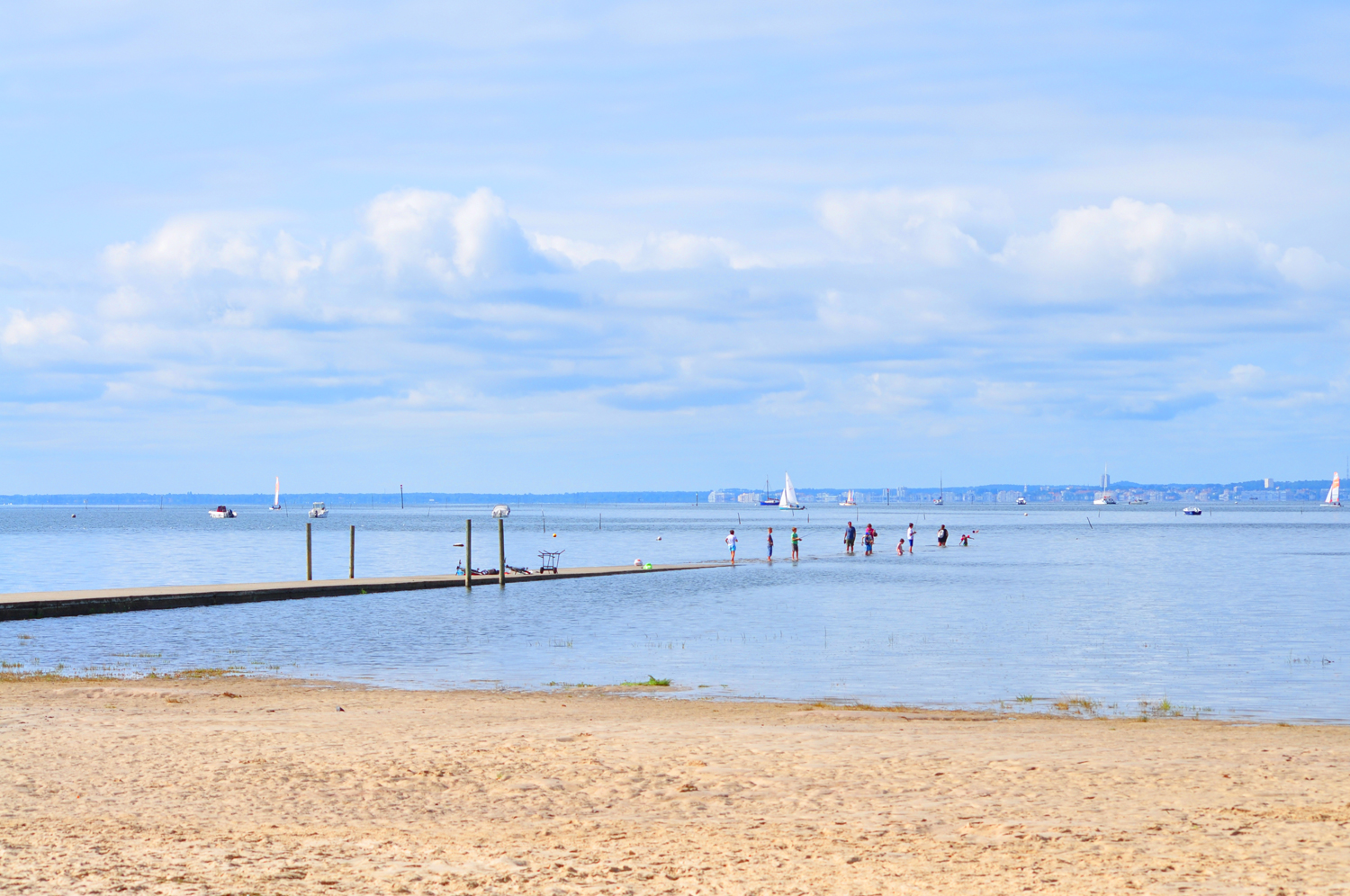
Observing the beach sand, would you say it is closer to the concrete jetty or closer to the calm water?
the calm water

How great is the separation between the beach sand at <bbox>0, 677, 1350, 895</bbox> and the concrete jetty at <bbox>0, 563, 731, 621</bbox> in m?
21.1

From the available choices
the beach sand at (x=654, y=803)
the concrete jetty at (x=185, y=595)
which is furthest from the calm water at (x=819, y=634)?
the beach sand at (x=654, y=803)

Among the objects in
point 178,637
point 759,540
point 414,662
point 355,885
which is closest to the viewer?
point 355,885

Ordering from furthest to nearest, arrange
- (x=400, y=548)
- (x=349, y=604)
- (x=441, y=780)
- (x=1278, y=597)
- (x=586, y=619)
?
(x=400, y=548), (x=1278, y=597), (x=349, y=604), (x=586, y=619), (x=441, y=780)

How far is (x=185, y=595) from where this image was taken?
4328 centimetres

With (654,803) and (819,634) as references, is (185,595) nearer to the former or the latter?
(819,634)

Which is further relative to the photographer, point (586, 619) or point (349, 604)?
point (349, 604)

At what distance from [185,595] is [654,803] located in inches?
1368

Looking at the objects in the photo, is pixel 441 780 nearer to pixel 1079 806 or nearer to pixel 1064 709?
pixel 1079 806

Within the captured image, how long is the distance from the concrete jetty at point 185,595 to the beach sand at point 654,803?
2111cm

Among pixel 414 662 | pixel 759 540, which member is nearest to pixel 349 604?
pixel 414 662

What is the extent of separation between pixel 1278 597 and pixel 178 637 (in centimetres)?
4019

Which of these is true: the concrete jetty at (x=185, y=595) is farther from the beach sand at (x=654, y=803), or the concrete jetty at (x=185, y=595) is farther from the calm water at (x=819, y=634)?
the beach sand at (x=654, y=803)

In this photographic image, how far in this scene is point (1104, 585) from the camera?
5866cm
